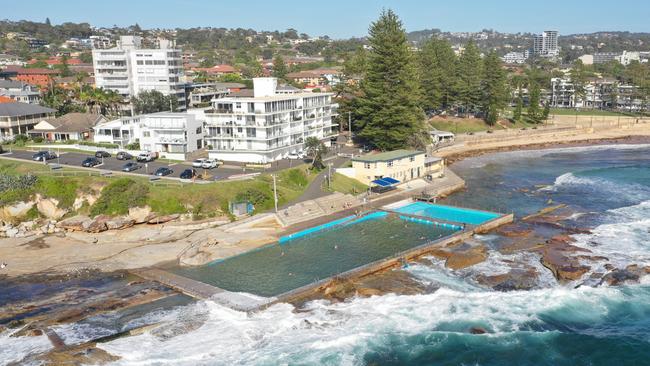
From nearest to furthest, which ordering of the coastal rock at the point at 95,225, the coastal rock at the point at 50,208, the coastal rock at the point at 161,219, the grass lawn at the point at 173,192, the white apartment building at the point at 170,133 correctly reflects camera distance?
the coastal rock at the point at 95,225, the coastal rock at the point at 161,219, the grass lawn at the point at 173,192, the coastal rock at the point at 50,208, the white apartment building at the point at 170,133

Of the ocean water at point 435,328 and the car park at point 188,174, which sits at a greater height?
the car park at point 188,174

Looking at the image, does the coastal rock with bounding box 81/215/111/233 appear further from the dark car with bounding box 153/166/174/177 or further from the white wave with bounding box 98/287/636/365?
the white wave with bounding box 98/287/636/365

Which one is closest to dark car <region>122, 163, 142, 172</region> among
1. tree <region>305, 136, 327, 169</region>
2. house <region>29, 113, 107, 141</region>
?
house <region>29, 113, 107, 141</region>

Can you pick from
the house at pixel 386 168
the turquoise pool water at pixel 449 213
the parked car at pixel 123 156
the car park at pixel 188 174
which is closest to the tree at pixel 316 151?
the house at pixel 386 168

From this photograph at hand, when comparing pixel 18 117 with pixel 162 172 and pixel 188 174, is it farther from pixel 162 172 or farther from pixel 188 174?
pixel 188 174

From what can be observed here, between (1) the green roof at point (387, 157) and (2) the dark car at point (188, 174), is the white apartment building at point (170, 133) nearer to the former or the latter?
(2) the dark car at point (188, 174)

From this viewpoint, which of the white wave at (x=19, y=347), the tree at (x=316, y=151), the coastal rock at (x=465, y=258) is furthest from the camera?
the tree at (x=316, y=151)
